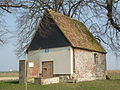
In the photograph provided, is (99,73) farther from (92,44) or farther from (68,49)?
(68,49)

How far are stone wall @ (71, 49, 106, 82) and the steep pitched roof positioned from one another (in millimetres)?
797

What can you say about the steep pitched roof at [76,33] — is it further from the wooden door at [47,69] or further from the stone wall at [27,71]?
the stone wall at [27,71]

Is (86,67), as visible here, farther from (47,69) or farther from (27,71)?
(27,71)

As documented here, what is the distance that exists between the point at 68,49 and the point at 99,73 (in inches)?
274

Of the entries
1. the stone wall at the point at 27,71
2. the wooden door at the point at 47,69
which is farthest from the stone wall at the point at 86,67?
the stone wall at the point at 27,71

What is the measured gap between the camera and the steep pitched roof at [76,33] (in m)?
24.8

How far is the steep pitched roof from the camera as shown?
24844 millimetres

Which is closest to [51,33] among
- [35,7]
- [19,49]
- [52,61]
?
[52,61]

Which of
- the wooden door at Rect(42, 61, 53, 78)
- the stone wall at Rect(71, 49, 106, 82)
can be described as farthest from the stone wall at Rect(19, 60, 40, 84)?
the stone wall at Rect(71, 49, 106, 82)

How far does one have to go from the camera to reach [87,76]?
25469 millimetres

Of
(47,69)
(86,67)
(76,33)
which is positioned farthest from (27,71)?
(76,33)

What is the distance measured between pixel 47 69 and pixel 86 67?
437cm

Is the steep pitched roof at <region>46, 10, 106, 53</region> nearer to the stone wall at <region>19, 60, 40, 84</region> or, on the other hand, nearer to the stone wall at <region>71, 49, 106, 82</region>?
the stone wall at <region>71, 49, 106, 82</region>

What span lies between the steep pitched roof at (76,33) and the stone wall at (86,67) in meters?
0.80
